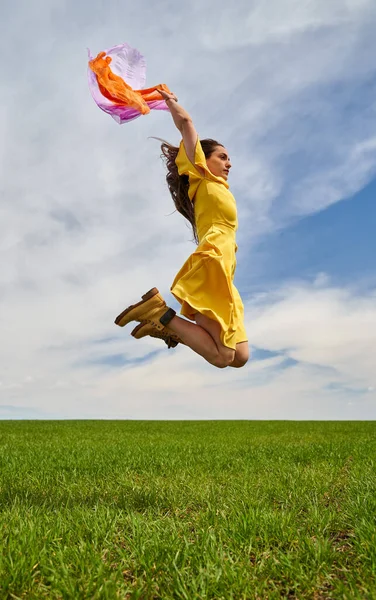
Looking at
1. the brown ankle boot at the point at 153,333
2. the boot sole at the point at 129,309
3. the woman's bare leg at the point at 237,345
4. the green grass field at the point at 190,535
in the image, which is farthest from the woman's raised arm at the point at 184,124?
the green grass field at the point at 190,535

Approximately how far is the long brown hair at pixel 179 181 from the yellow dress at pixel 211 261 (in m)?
0.24

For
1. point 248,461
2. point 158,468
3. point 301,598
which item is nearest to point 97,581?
point 301,598

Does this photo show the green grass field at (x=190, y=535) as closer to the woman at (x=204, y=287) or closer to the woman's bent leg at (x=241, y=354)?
the woman's bent leg at (x=241, y=354)

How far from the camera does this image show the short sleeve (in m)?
5.25

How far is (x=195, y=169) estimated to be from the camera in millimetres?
5305

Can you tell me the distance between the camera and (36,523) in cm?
403

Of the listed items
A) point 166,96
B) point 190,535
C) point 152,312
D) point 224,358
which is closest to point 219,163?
point 166,96

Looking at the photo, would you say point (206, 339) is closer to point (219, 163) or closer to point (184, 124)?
point (219, 163)

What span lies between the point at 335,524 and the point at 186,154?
11.3 ft

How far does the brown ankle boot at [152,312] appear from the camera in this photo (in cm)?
491

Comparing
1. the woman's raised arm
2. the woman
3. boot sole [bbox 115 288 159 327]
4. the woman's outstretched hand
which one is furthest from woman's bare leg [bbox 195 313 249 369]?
the woman's outstretched hand

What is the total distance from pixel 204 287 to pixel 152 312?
0.51 m

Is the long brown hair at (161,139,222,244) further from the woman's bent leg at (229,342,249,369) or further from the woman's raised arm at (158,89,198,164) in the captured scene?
the woman's bent leg at (229,342,249,369)

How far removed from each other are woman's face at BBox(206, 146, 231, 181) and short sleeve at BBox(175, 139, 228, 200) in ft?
0.43
